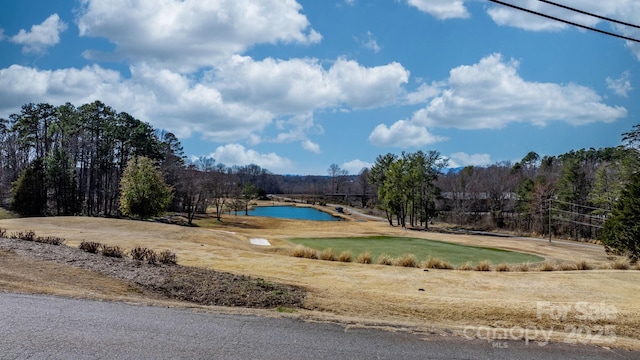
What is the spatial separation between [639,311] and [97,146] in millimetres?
69208

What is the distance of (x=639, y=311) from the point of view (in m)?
9.73

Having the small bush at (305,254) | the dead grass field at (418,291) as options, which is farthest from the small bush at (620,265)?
the small bush at (305,254)

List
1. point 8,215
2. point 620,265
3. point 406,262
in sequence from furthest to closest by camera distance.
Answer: point 8,215 → point 406,262 → point 620,265

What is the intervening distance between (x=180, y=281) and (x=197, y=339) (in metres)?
4.64

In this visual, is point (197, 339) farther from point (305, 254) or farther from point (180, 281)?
point (305, 254)

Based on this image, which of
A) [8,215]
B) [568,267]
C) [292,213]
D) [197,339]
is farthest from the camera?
[292,213]

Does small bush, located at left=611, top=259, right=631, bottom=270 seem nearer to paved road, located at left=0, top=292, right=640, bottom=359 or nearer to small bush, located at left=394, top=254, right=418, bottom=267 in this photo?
small bush, located at left=394, top=254, right=418, bottom=267

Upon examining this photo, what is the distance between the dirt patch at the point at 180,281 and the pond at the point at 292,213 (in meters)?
81.9

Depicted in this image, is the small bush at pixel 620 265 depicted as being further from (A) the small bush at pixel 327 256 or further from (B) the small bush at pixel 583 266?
(A) the small bush at pixel 327 256

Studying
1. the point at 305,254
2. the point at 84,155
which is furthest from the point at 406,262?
the point at 84,155

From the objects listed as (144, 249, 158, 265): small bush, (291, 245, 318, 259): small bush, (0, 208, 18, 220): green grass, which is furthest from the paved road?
(0, 208, 18, 220): green grass

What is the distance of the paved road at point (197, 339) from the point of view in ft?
19.3

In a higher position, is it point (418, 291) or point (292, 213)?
point (418, 291)

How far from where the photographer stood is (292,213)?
10906 centimetres
